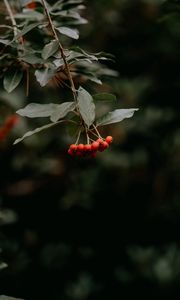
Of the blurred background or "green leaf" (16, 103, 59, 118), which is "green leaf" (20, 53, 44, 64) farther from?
the blurred background

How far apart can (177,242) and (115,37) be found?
137 cm

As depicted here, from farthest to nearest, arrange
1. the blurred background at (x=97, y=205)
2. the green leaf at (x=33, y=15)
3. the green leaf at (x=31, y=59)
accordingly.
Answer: the blurred background at (x=97, y=205) < the green leaf at (x=33, y=15) < the green leaf at (x=31, y=59)

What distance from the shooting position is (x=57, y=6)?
1.33 m

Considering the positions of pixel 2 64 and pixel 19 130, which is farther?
pixel 19 130

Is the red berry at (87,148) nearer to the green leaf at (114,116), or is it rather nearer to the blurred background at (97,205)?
the green leaf at (114,116)

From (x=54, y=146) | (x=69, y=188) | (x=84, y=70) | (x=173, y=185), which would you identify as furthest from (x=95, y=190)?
(x=84, y=70)

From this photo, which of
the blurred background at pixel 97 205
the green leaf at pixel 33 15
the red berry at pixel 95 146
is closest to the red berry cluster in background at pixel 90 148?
the red berry at pixel 95 146

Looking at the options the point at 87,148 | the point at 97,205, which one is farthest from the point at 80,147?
the point at 97,205

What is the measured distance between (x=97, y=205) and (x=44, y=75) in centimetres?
175

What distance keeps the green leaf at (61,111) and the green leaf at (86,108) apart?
0.07ft

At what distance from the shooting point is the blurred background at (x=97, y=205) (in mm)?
2488

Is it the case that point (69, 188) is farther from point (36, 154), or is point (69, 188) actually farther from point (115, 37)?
point (115, 37)

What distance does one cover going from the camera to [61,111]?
941 millimetres

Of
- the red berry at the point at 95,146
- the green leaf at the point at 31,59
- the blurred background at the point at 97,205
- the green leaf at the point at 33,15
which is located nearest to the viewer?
the red berry at the point at 95,146
